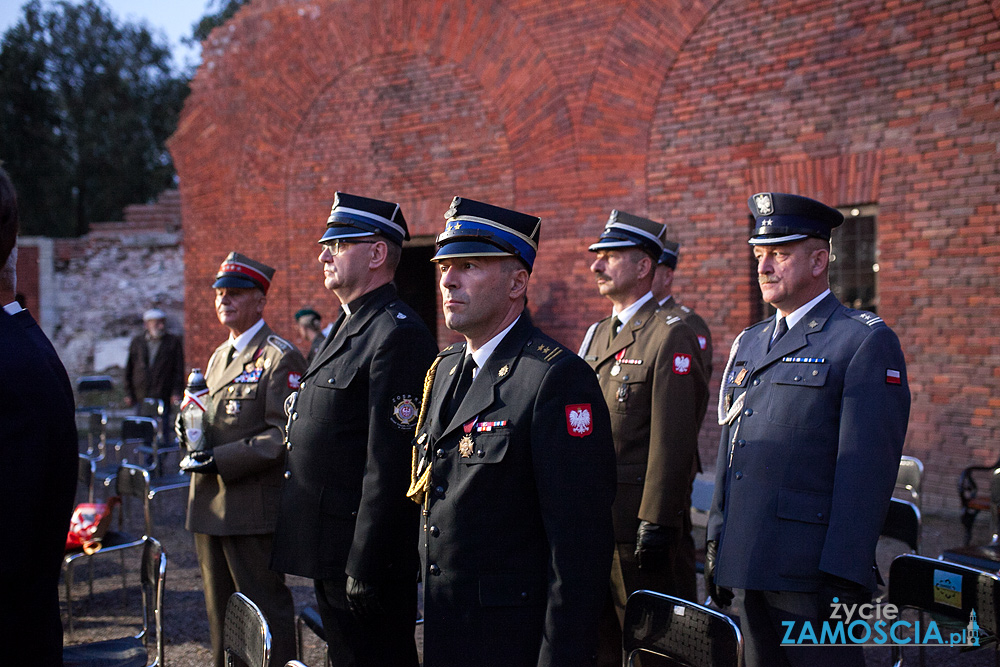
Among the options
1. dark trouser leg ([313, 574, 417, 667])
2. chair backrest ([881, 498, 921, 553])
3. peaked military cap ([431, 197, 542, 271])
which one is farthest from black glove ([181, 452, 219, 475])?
chair backrest ([881, 498, 921, 553])

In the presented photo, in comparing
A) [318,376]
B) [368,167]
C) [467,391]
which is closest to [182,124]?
[368,167]

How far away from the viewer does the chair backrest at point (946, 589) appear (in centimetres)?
291

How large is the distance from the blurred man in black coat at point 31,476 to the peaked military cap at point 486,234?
3.61ft

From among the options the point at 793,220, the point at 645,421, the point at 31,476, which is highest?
the point at 793,220

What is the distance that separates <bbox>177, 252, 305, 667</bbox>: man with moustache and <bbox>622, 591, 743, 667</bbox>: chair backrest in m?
1.92

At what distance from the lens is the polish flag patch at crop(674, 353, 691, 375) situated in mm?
3637

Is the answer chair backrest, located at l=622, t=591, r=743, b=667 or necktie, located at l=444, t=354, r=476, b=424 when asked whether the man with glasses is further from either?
chair backrest, located at l=622, t=591, r=743, b=667

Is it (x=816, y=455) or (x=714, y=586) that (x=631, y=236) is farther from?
(x=714, y=586)

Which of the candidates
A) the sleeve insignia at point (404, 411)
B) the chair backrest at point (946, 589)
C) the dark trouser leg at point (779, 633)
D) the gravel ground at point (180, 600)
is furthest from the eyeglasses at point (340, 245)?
the chair backrest at point (946, 589)

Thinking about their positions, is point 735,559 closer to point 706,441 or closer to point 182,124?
point 706,441

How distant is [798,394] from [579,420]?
969mm

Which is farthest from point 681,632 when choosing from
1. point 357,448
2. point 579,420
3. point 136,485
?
point 136,485

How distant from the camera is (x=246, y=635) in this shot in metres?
2.54

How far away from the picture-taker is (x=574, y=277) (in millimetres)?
9008
